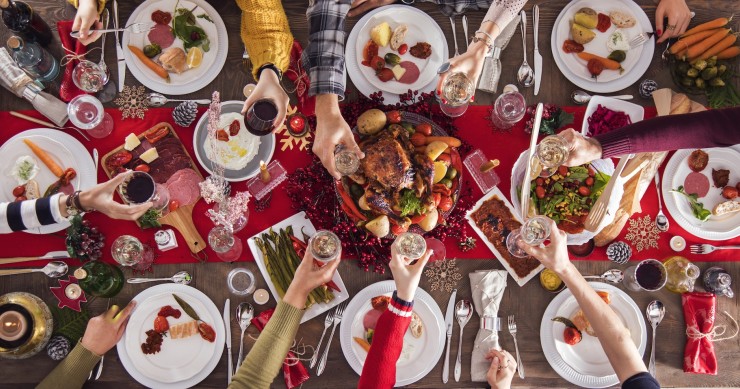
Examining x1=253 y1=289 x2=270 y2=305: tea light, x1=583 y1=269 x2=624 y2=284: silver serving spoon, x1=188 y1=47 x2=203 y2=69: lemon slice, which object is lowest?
x1=253 y1=289 x2=270 y2=305: tea light

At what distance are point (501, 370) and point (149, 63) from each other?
214 cm

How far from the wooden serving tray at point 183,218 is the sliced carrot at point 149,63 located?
0.77 feet

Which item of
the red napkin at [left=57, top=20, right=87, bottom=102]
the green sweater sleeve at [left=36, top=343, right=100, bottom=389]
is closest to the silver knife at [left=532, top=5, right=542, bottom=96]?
the red napkin at [left=57, top=20, right=87, bottom=102]

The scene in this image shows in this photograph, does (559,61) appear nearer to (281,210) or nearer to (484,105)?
(484,105)

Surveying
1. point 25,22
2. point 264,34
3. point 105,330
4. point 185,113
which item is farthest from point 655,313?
point 25,22

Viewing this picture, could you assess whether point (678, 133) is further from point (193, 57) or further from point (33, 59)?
point (33, 59)

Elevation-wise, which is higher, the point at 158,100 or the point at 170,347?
the point at 158,100

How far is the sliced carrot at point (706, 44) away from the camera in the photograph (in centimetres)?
251

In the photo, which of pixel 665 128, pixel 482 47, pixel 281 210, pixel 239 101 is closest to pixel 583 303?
pixel 665 128

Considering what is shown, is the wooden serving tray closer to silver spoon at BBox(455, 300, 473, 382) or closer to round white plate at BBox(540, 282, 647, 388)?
silver spoon at BBox(455, 300, 473, 382)

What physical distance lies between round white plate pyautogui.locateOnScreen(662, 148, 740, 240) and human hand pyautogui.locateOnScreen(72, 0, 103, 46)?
2.76 metres

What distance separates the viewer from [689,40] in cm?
252

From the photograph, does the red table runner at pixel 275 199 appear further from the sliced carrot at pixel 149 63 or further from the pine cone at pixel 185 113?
the sliced carrot at pixel 149 63

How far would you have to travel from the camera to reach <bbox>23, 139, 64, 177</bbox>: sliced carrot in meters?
2.44
